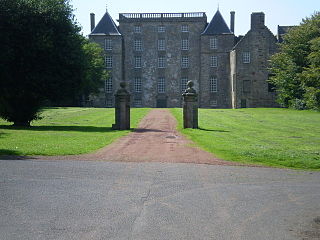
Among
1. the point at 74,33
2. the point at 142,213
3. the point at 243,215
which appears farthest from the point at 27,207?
the point at 74,33

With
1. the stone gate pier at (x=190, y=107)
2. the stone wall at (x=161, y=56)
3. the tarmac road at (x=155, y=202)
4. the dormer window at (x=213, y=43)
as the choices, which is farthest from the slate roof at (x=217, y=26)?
the tarmac road at (x=155, y=202)

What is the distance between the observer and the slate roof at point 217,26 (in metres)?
71.3

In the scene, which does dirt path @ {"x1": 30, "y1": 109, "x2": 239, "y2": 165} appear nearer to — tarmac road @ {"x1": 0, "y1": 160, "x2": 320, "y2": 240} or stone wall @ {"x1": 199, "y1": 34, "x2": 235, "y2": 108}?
tarmac road @ {"x1": 0, "y1": 160, "x2": 320, "y2": 240}

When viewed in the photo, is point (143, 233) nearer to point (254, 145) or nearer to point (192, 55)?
point (254, 145)

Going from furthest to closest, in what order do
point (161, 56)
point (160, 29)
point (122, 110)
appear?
point (161, 56), point (160, 29), point (122, 110)

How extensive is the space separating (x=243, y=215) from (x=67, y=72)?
68.7 ft

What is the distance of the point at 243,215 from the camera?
711 cm

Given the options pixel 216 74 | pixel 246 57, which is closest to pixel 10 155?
pixel 246 57

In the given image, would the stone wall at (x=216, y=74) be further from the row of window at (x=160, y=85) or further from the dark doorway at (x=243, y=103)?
the dark doorway at (x=243, y=103)

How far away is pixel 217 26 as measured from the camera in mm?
72000

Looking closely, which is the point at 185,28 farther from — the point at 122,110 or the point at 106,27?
the point at 122,110

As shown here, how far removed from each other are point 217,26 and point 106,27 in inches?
726

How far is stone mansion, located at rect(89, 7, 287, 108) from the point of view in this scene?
236 feet

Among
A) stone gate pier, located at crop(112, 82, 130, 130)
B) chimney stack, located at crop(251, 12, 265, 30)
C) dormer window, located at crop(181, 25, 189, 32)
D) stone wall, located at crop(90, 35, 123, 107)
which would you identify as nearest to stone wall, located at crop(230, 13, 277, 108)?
chimney stack, located at crop(251, 12, 265, 30)
